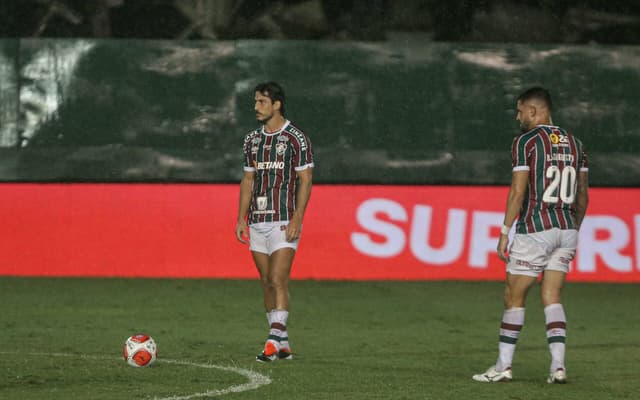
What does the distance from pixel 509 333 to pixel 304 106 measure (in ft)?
26.3

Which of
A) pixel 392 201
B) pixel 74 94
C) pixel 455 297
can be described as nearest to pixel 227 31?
pixel 74 94

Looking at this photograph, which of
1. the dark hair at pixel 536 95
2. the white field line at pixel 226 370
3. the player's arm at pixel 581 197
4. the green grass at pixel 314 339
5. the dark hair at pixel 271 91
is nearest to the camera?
the white field line at pixel 226 370

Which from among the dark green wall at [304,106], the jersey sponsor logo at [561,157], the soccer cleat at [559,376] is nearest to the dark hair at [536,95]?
the jersey sponsor logo at [561,157]

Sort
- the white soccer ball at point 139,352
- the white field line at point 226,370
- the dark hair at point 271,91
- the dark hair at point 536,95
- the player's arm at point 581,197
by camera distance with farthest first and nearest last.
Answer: the dark hair at point 271,91 → the white soccer ball at point 139,352 → the player's arm at point 581,197 → the dark hair at point 536,95 → the white field line at point 226,370

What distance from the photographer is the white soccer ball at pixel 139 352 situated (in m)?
8.34

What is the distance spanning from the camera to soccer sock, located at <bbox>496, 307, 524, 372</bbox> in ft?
25.5

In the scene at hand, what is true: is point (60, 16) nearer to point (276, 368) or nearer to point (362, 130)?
point (362, 130)

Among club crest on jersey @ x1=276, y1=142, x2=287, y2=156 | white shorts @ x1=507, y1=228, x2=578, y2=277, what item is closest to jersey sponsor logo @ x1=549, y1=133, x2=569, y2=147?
white shorts @ x1=507, y1=228, x2=578, y2=277

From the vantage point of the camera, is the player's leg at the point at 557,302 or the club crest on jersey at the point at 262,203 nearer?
the player's leg at the point at 557,302

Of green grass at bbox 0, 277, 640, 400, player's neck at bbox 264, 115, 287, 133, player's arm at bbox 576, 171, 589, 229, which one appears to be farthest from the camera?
player's neck at bbox 264, 115, 287, 133

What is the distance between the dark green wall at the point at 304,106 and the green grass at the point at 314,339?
5.08 ft

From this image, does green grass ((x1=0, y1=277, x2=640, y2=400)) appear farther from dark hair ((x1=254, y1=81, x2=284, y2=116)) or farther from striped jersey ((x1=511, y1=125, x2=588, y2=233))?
dark hair ((x1=254, y1=81, x2=284, y2=116))

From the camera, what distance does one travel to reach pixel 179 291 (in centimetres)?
1381

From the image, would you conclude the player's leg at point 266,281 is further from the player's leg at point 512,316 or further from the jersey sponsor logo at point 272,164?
the player's leg at point 512,316
